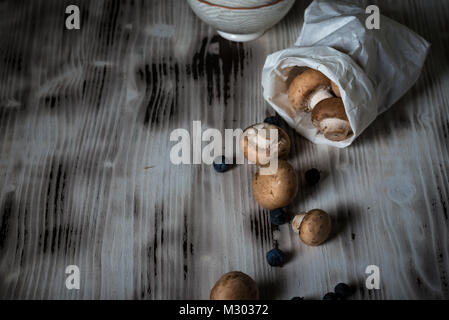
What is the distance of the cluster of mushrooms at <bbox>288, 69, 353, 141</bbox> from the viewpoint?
2.45 ft

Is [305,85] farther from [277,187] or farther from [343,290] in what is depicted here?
[343,290]

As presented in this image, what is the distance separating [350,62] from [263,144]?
0.68 feet

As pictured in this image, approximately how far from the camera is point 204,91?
0.90 m

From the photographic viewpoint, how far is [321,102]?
76 centimetres

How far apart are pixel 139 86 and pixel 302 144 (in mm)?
356

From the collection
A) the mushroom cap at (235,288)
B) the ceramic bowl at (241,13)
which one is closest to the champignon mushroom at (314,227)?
the mushroom cap at (235,288)

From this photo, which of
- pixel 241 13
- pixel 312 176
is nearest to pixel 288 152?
pixel 312 176

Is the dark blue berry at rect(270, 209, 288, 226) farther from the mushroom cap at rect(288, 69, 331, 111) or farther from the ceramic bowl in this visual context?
the ceramic bowl

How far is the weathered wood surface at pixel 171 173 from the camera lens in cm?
72

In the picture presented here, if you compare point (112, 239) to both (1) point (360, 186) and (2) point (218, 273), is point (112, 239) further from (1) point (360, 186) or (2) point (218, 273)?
(1) point (360, 186)

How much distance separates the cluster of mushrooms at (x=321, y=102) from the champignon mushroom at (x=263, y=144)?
7 centimetres

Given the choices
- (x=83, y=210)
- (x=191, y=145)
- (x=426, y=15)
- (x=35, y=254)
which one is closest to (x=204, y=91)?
(x=191, y=145)
